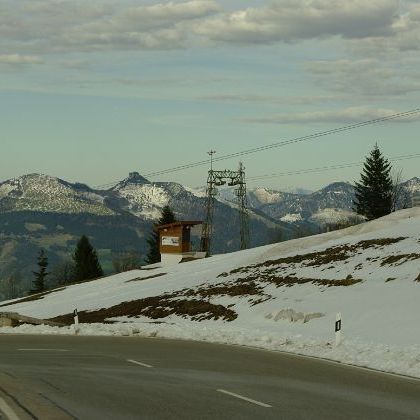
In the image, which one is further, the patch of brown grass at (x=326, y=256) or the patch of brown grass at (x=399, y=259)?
the patch of brown grass at (x=326, y=256)

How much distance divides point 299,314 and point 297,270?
51.3 ft

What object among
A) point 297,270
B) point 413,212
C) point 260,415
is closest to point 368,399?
point 260,415

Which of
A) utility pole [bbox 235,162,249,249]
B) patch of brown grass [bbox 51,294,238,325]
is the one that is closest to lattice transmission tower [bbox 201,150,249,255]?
utility pole [bbox 235,162,249,249]

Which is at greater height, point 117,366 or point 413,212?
point 413,212

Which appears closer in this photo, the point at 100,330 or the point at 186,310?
the point at 100,330

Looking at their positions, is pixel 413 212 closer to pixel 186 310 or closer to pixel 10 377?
pixel 186 310

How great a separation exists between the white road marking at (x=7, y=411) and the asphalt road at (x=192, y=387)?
0.02m

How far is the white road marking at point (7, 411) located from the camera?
39.7 feet

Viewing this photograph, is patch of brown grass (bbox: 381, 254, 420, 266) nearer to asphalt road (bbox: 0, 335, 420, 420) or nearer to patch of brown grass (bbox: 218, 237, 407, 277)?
patch of brown grass (bbox: 218, 237, 407, 277)

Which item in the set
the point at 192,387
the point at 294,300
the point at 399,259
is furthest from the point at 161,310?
the point at 192,387

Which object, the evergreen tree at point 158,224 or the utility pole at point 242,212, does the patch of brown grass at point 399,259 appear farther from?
the evergreen tree at point 158,224

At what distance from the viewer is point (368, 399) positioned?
14570 millimetres

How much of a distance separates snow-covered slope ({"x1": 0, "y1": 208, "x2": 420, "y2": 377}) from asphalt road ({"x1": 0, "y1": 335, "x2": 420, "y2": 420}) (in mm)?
2672

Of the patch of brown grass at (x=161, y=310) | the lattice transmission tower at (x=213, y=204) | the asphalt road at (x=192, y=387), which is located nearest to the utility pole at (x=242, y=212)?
the lattice transmission tower at (x=213, y=204)
